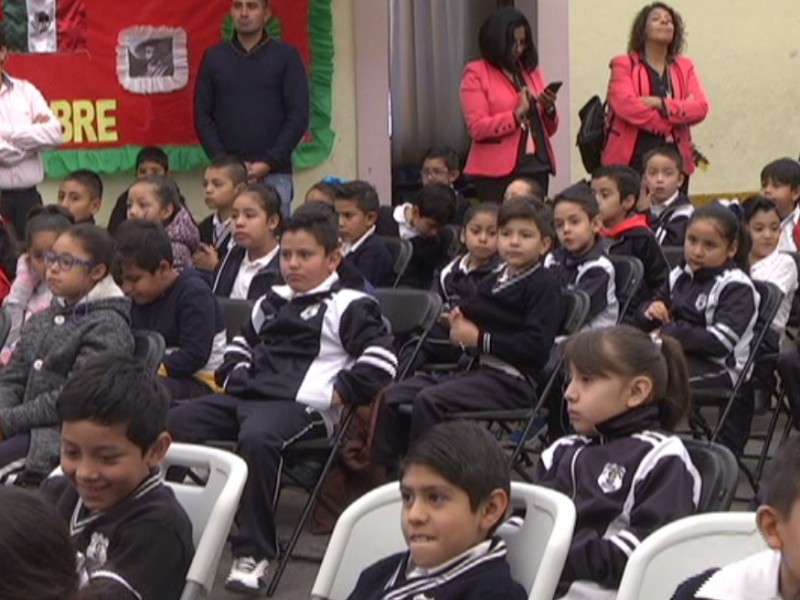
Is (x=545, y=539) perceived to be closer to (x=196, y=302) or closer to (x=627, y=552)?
(x=627, y=552)

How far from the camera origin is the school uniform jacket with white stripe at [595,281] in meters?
6.48

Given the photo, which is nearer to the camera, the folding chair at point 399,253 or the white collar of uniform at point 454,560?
the white collar of uniform at point 454,560

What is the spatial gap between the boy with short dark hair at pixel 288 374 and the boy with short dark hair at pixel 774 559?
2.53m

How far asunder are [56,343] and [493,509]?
7.80ft

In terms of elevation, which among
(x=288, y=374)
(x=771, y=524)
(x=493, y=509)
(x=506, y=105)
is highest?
(x=506, y=105)

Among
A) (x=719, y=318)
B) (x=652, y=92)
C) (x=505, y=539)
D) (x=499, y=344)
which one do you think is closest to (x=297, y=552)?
(x=499, y=344)

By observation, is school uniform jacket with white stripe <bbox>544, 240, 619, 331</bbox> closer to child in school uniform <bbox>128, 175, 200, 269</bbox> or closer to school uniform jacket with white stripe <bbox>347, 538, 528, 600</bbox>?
child in school uniform <bbox>128, 175, 200, 269</bbox>

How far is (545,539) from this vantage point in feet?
11.2

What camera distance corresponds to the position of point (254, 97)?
886cm

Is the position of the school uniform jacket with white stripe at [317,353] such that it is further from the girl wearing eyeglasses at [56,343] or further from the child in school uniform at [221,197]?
the child in school uniform at [221,197]

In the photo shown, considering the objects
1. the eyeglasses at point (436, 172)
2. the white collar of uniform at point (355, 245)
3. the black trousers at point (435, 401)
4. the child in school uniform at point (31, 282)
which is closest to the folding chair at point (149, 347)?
the black trousers at point (435, 401)

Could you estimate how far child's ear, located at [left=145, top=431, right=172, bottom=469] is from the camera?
3535mm

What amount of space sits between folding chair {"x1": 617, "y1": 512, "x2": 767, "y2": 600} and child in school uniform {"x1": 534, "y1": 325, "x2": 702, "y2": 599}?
400mm

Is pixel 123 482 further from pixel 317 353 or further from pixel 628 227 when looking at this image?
pixel 628 227
